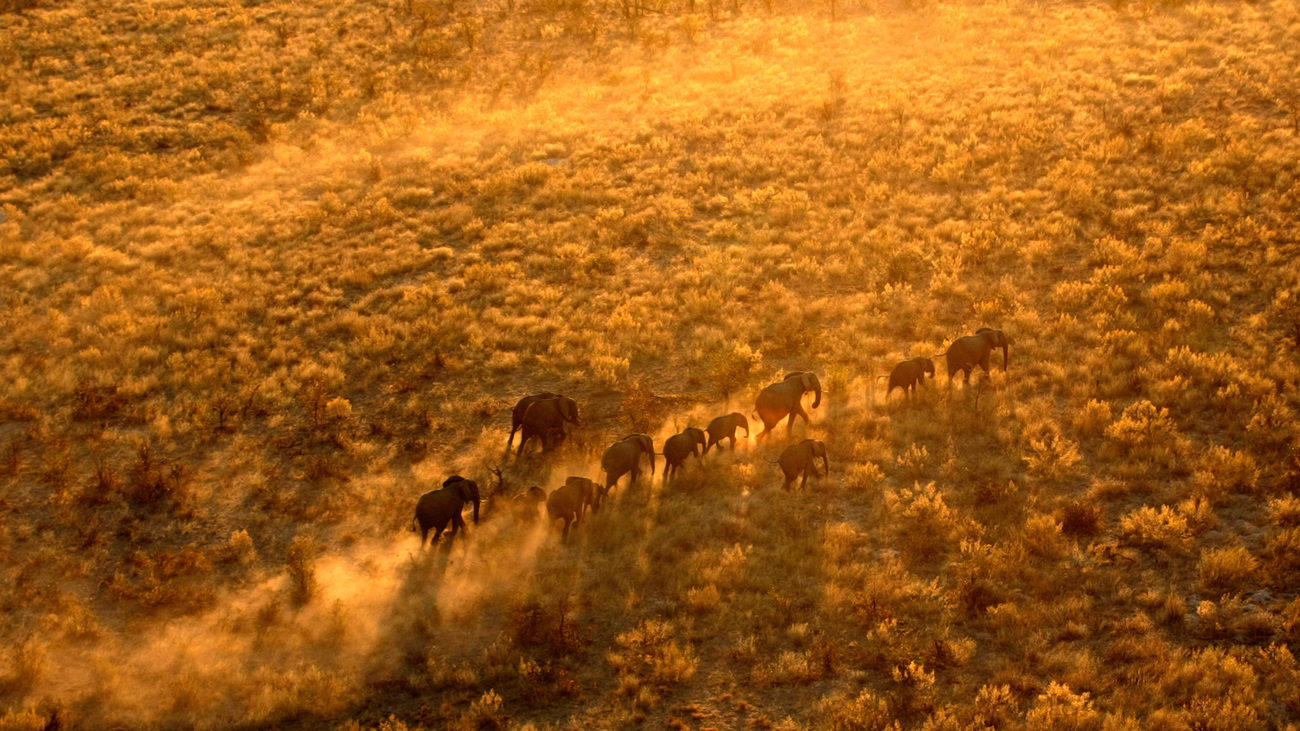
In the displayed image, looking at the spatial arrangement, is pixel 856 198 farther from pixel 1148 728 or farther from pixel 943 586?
pixel 1148 728

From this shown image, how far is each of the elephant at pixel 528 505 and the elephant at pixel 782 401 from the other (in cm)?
420

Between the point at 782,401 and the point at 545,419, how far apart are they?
430cm

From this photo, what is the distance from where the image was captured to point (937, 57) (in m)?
35.8

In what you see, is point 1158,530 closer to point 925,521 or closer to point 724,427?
point 925,521

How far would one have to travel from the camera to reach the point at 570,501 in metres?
14.1

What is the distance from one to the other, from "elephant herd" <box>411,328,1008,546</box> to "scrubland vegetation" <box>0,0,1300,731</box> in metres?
0.38

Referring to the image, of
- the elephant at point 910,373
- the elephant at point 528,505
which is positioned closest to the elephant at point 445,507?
the elephant at point 528,505

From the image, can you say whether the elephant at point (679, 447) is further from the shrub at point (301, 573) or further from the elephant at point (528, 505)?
the shrub at point (301, 573)

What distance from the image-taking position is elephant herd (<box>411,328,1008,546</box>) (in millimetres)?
14211

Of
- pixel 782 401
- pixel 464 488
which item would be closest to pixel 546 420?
pixel 464 488

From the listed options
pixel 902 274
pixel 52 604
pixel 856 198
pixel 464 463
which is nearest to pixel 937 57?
pixel 856 198

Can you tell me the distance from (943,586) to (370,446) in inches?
417

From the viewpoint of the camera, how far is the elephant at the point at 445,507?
14070mm

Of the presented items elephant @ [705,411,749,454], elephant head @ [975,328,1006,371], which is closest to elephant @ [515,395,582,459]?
elephant @ [705,411,749,454]
